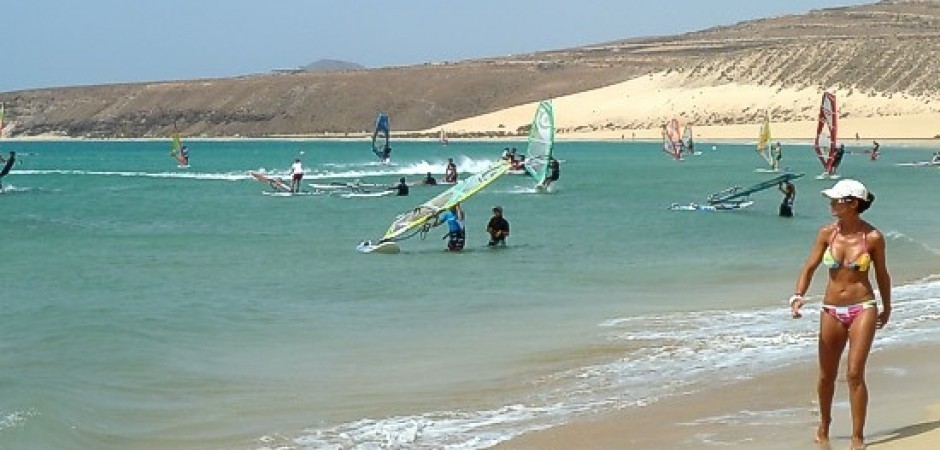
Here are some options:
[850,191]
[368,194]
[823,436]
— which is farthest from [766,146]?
[850,191]

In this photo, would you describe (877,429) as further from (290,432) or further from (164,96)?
(164,96)

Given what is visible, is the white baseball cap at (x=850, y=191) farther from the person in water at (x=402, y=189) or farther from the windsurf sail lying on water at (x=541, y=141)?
the person in water at (x=402, y=189)

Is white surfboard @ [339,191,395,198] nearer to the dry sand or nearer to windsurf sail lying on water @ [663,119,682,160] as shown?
windsurf sail lying on water @ [663,119,682,160]

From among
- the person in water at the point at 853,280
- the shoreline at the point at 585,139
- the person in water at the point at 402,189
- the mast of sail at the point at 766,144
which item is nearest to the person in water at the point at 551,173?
the person in water at the point at 402,189

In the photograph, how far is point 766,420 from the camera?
26.0 feet

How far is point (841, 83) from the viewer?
9944cm

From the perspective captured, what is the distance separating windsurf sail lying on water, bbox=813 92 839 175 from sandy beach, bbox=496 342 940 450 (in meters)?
28.9

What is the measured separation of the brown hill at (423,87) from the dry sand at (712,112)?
15.2 ft

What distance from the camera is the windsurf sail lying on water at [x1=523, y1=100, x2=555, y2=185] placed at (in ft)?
101

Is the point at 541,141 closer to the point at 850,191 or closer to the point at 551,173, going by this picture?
the point at 551,173

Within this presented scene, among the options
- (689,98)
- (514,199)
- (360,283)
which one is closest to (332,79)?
(689,98)

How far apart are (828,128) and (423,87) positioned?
116132 mm

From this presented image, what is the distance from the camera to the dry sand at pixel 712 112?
273 ft

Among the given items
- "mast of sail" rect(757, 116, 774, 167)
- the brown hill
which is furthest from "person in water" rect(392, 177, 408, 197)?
the brown hill
